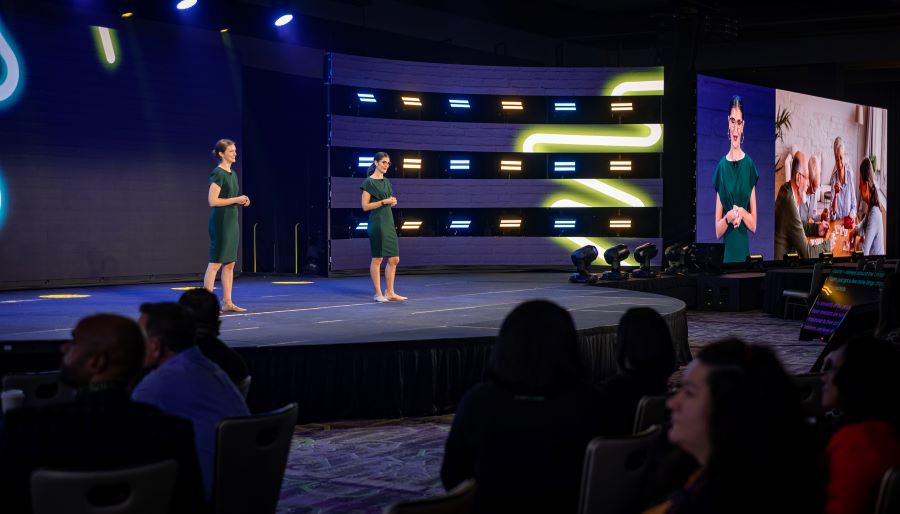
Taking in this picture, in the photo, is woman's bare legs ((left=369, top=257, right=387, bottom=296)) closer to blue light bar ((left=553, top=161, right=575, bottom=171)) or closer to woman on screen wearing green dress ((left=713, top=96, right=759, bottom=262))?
blue light bar ((left=553, top=161, right=575, bottom=171))

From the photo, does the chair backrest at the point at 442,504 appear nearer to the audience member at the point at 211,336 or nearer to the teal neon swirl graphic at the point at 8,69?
the audience member at the point at 211,336

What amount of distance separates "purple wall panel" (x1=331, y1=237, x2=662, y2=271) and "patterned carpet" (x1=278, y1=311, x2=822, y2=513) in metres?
7.77

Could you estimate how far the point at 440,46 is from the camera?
1577 centimetres

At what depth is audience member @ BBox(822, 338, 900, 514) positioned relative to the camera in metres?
2.20

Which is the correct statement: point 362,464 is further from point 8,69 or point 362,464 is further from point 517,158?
point 517,158

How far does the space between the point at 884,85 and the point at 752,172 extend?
8.47 metres

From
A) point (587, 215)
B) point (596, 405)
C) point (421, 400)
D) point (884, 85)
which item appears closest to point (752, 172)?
point (587, 215)

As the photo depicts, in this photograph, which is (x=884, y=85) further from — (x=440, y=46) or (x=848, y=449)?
(x=848, y=449)

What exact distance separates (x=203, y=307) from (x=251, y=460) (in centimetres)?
107

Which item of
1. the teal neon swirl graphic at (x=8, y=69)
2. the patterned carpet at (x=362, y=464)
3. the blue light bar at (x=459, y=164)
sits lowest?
the patterned carpet at (x=362, y=464)

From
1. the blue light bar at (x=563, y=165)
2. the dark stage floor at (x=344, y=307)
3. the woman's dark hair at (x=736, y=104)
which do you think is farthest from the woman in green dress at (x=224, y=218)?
the woman's dark hair at (x=736, y=104)

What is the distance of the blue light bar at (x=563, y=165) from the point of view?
14.9 m

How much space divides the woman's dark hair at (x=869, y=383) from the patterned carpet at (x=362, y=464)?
230 centimetres

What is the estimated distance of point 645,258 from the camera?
12656mm
